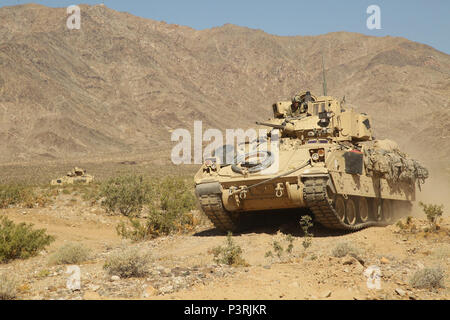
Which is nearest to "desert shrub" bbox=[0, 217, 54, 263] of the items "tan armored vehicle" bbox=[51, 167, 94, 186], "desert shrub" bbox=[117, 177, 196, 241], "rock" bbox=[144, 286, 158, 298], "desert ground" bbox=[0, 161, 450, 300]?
"desert ground" bbox=[0, 161, 450, 300]

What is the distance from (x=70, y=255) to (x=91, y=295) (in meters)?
3.86

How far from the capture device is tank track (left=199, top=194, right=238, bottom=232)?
12953mm

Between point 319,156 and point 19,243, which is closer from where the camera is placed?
point 319,156

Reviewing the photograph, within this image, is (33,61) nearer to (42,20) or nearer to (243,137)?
(42,20)

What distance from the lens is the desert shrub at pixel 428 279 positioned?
7.19 m

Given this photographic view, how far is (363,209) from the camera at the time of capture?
47.2 feet

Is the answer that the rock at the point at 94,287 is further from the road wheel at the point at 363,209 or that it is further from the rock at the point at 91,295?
the road wheel at the point at 363,209

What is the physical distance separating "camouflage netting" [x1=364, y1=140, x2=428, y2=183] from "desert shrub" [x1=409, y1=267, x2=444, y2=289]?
22.2 ft

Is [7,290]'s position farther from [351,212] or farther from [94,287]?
[351,212]

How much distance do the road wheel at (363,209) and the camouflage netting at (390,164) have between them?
2.55 feet

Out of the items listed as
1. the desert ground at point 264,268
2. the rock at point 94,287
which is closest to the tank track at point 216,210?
the desert ground at point 264,268

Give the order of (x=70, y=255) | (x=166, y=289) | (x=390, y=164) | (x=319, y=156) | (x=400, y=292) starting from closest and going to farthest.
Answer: (x=400, y=292), (x=166, y=289), (x=70, y=255), (x=319, y=156), (x=390, y=164)

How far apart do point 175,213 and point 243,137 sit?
3.05 m

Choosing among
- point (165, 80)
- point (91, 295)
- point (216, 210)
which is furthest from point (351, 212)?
point (165, 80)
